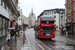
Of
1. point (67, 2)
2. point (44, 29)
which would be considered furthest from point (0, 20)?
point (67, 2)

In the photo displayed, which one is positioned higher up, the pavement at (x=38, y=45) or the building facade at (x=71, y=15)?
the building facade at (x=71, y=15)

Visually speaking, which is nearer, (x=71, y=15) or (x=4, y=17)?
(x=4, y=17)

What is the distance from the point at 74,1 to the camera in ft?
117

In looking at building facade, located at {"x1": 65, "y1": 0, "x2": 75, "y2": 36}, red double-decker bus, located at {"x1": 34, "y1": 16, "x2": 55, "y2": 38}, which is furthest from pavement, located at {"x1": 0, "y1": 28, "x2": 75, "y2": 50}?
building facade, located at {"x1": 65, "y1": 0, "x2": 75, "y2": 36}

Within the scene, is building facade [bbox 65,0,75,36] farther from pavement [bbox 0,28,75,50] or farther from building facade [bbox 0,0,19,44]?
pavement [bbox 0,28,75,50]

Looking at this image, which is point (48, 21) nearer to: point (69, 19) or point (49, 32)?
point (49, 32)

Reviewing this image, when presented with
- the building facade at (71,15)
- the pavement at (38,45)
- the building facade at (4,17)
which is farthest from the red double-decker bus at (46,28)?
the building facade at (71,15)

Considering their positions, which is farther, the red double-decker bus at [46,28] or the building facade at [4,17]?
the red double-decker bus at [46,28]

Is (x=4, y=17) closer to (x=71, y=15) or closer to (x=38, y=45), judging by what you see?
(x=38, y=45)

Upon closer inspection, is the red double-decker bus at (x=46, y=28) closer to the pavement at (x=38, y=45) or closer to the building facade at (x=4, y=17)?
the pavement at (x=38, y=45)

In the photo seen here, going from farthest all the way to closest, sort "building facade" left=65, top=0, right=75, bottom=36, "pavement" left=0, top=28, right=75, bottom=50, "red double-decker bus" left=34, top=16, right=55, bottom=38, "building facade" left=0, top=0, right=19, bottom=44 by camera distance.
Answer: "building facade" left=65, top=0, right=75, bottom=36 → "red double-decker bus" left=34, top=16, right=55, bottom=38 → "building facade" left=0, top=0, right=19, bottom=44 → "pavement" left=0, top=28, right=75, bottom=50

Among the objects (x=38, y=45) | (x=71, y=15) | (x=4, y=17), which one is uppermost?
(x=71, y=15)

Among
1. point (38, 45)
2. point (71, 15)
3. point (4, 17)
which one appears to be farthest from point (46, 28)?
point (71, 15)

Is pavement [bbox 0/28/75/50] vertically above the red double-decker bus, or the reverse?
the red double-decker bus
